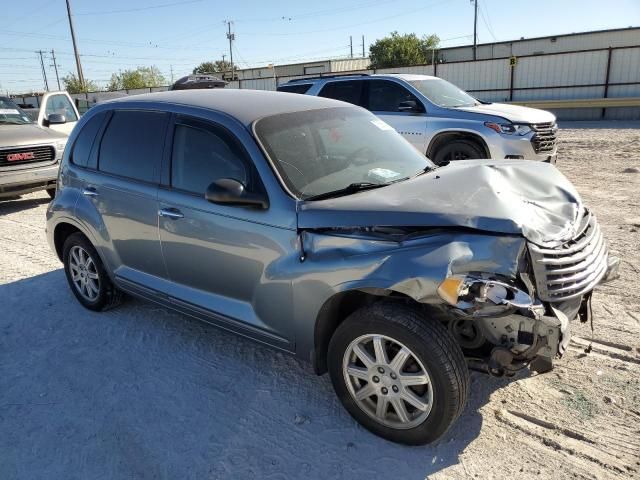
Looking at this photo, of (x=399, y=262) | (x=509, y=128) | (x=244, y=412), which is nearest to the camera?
(x=399, y=262)

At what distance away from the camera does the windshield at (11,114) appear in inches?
379

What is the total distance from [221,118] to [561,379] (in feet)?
9.33

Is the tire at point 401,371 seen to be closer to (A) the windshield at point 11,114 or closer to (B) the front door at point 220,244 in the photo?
(B) the front door at point 220,244

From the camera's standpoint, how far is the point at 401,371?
272 centimetres

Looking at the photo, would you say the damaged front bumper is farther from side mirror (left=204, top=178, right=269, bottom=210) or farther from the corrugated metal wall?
the corrugated metal wall

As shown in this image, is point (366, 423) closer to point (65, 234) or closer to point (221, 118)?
point (221, 118)

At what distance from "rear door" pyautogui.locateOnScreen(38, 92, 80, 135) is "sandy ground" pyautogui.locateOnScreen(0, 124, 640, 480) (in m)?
7.60

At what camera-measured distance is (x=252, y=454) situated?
2.82 meters

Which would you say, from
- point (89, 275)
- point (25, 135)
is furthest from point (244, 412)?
point (25, 135)

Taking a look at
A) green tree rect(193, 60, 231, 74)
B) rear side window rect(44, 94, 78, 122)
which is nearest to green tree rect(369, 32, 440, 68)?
green tree rect(193, 60, 231, 74)

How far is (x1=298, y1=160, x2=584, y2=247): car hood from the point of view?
2629mm

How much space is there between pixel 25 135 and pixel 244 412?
7.95 meters

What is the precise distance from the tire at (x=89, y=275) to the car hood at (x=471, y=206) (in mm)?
2425

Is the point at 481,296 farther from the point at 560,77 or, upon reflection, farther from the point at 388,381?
the point at 560,77
